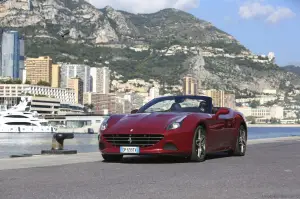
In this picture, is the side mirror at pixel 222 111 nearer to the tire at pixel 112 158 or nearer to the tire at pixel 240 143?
the tire at pixel 240 143

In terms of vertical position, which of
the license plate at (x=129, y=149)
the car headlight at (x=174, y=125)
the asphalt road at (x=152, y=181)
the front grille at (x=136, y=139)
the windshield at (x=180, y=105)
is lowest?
the asphalt road at (x=152, y=181)

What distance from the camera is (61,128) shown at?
6531 inches

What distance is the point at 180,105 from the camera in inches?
485

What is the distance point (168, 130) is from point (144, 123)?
1.64 feet

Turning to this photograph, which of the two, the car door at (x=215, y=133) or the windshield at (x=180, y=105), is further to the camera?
the windshield at (x=180, y=105)

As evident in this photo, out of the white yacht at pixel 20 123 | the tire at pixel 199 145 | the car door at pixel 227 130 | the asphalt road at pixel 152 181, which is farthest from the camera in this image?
the white yacht at pixel 20 123

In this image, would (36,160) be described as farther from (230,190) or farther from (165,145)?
(230,190)

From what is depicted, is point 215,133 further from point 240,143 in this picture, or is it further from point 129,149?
point 129,149

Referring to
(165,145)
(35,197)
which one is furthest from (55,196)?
(165,145)

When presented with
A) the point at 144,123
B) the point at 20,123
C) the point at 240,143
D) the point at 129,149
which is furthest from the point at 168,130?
the point at 20,123

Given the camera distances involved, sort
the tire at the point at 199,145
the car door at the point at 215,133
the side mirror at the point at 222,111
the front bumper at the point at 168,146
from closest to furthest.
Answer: the front bumper at the point at 168,146
the tire at the point at 199,145
the car door at the point at 215,133
the side mirror at the point at 222,111

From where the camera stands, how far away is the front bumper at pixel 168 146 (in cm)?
1089

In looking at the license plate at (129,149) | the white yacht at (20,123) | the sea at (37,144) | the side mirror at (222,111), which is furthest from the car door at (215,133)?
the white yacht at (20,123)

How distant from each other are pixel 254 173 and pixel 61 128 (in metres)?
159
